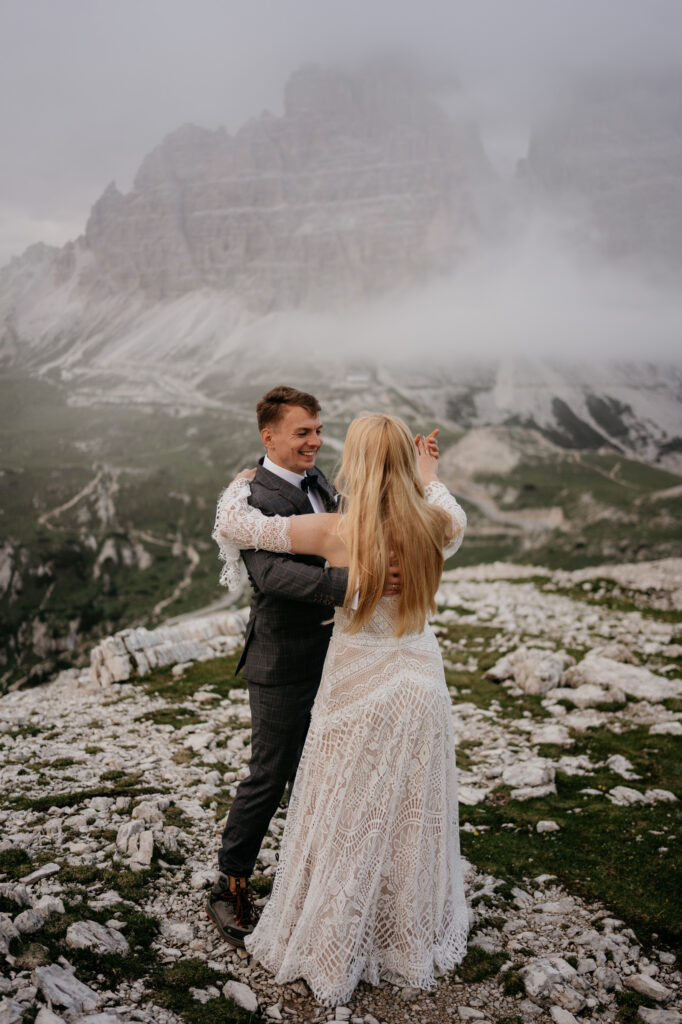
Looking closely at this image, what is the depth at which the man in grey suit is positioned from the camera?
524 centimetres

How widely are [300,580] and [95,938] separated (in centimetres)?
330

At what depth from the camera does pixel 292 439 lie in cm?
534

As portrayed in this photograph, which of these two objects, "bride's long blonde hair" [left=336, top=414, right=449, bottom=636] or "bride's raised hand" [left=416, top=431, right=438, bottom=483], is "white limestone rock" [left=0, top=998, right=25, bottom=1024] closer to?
"bride's long blonde hair" [left=336, top=414, right=449, bottom=636]

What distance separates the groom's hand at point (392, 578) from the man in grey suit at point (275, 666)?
706 mm

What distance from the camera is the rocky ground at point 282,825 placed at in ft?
15.5

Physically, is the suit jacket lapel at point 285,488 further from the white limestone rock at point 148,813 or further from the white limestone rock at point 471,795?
the white limestone rock at point 471,795

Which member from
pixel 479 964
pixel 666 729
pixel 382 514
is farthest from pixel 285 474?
pixel 666 729

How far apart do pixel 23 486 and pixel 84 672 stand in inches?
5659

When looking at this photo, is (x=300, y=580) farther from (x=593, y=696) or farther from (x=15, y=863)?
(x=593, y=696)

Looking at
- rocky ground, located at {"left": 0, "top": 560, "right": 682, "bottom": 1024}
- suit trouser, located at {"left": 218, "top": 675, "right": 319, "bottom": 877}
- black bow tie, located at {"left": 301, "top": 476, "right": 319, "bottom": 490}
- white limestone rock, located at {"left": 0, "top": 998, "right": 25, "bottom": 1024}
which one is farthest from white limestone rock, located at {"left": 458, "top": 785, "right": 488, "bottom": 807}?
white limestone rock, located at {"left": 0, "top": 998, "right": 25, "bottom": 1024}

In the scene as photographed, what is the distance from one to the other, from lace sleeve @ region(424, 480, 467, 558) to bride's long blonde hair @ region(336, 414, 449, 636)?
0.44 meters

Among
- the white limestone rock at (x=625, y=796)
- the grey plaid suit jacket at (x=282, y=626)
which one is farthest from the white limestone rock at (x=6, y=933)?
the white limestone rock at (x=625, y=796)

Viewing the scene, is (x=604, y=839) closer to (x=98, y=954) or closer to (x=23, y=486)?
(x=98, y=954)

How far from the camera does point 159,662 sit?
15250 millimetres
